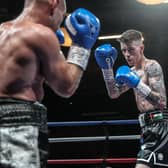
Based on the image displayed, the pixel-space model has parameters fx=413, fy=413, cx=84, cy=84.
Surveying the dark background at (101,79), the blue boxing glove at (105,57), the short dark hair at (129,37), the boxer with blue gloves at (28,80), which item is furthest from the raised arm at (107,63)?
the dark background at (101,79)

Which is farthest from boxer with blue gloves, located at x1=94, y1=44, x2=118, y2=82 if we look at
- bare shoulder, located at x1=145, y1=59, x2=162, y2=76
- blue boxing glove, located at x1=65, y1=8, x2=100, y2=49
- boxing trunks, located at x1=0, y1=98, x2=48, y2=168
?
boxing trunks, located at x1=0, y1=98, x2=48, y2=168

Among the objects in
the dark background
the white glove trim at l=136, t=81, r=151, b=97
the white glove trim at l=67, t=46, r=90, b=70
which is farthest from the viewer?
the dark background

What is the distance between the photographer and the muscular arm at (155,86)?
93.4 inches

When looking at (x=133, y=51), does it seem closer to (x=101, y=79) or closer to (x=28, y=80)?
(x=28, y=80)

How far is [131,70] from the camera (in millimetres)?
2588

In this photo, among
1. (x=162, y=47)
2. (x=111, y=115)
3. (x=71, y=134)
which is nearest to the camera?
(x=162, y=47)

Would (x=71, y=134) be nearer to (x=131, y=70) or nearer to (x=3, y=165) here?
(x=131, y=70)

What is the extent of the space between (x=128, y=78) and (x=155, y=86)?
16 centimetres

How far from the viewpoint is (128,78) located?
244 centimetres

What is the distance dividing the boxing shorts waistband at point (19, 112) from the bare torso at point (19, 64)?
27 millimetres

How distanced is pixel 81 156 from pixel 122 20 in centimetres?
286

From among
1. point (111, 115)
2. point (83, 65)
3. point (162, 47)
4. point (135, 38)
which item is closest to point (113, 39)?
point (162, 47)

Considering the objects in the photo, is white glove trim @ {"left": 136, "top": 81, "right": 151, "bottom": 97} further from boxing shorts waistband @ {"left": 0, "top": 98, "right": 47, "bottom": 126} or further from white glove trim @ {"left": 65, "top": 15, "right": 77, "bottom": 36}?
boxing shorts waistband @ {"left": 0, "top": 98, "right": 47, "bottom": 126}

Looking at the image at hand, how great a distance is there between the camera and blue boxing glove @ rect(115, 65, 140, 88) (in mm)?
2410
